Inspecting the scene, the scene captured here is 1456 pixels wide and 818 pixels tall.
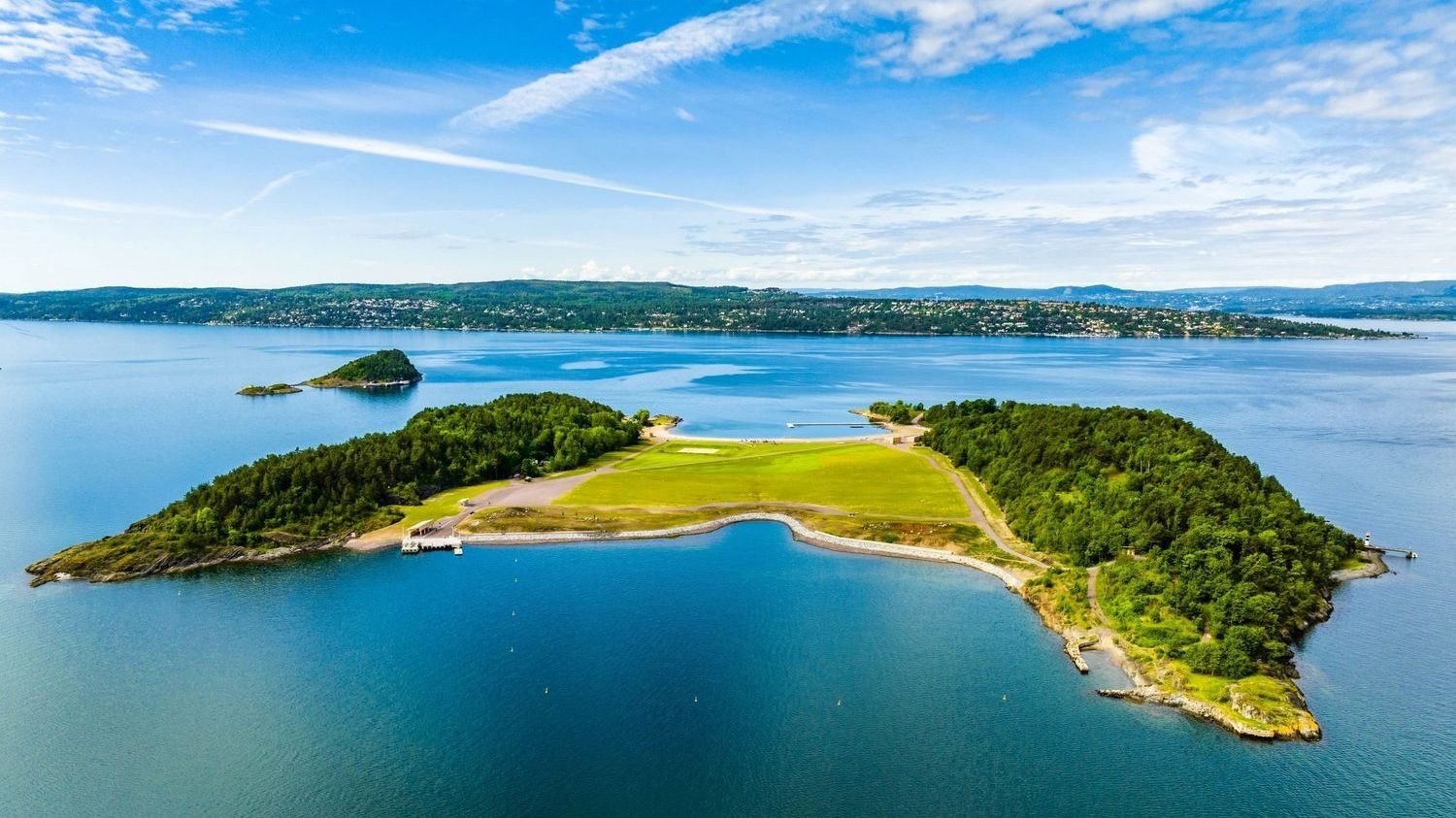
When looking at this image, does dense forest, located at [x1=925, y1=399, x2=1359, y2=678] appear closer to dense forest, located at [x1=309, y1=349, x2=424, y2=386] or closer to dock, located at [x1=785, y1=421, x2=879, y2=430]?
dock, located at [x1=785, y1=421, x2=879, y2=430]

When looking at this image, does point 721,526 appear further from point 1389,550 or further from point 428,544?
point 1389,550

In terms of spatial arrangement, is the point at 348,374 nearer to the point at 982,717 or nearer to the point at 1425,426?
the point at 982,717

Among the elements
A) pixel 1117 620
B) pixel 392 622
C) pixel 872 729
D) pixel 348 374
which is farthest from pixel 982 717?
pixel 348 374

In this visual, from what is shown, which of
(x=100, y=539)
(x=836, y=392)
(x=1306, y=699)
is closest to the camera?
(x=1306, y=699)

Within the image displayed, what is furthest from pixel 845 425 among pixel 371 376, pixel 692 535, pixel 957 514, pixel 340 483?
pixel 371 376

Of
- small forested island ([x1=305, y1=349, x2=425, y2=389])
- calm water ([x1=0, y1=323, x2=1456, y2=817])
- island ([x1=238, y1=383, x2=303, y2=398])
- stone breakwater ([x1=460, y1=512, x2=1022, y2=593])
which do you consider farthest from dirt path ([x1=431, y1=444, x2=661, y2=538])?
small forested island ([x1=305, y1=349, x2=425, y2=389])

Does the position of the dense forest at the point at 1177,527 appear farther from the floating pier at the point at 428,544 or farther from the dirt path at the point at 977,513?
the floating pier at the point at 428,544
